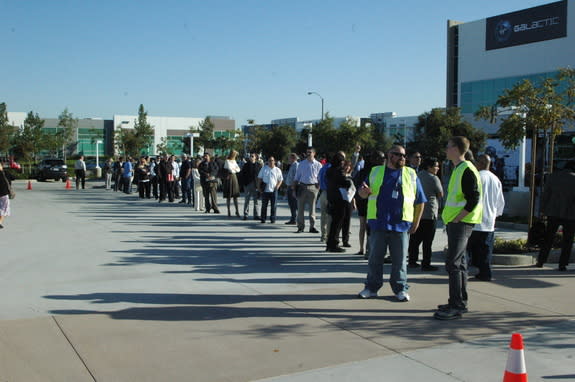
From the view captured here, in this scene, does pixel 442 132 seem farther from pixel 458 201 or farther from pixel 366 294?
pixel 458 201

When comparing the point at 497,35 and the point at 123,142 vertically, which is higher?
the point at 497,35

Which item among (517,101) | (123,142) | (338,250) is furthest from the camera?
(123,142)

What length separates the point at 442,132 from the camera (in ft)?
142

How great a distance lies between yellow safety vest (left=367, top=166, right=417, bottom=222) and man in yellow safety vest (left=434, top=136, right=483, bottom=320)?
57cm

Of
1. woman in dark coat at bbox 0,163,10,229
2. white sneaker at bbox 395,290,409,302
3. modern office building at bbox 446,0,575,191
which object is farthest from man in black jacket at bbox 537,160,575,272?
modern office building at bbox 446,0,575,191

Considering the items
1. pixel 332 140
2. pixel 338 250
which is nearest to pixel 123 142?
pixel 332 140

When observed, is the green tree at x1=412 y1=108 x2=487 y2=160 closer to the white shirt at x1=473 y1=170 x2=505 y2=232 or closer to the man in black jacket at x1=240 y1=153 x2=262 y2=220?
the man in black jacket at x1=240 y1=153 x2=262 y2=220

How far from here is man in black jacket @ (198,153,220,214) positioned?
17.7 metres

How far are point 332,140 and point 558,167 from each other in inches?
1645

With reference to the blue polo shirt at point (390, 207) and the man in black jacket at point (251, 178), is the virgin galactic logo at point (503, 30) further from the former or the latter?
the blue polo shirt at point (390, 207)

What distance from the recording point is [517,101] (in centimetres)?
1113

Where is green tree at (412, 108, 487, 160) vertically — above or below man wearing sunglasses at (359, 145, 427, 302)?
above

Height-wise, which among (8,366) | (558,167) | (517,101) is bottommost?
(8,366)

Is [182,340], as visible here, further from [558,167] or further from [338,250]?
[558,167]
